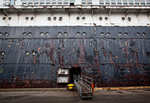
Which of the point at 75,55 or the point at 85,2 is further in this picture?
the point at 85,2

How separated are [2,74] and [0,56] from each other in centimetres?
189

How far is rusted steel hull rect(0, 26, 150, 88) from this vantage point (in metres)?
8.77

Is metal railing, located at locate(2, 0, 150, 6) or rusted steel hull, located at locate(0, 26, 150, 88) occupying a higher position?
metal railing, located at locate(2, 0, 150, 6)

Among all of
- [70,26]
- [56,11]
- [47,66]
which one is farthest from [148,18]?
[47,66]

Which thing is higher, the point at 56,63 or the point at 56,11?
the point at 56,11

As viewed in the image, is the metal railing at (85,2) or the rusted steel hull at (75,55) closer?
the rusted steel hull at (75,55)

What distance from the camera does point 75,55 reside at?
9477mm

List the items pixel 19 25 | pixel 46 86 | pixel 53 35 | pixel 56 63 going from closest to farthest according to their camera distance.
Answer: pixel 46 86, pixel 56 63, pixel 53 35, pixel 19 25

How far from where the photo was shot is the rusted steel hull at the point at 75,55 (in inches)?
345

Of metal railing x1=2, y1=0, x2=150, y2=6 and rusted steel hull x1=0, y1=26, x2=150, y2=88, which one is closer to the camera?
rusted steel hull x1=0, y1=26, x2=150, y2=88

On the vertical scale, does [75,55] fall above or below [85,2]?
below

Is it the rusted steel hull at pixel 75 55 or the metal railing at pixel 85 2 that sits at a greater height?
the metal railing at pixel 85 2

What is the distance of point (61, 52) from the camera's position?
31.4 feet

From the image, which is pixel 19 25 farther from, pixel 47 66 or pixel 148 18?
pixel 148 18
